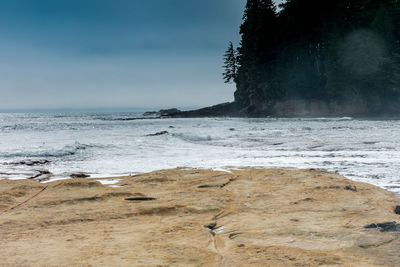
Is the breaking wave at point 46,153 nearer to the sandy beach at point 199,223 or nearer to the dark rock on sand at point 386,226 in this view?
the sandy beach at point 199,223

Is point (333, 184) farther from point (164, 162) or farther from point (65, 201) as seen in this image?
point (164, 162)

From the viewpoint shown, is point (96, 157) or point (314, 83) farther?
point (314, 83)

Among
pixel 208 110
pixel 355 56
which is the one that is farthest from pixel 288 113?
pixel 208 110

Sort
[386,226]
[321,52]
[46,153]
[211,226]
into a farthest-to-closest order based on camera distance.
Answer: [321,52] < [46,153] < [211,226] < [386,226]

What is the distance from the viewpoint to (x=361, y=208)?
10.5 feet

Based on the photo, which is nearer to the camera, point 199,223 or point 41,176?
point 199,223

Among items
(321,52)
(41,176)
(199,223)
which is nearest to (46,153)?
(41,176)

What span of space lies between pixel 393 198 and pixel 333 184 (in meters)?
0.75

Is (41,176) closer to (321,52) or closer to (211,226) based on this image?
(211,226)

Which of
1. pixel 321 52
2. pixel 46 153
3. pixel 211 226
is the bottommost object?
pixel 46 153

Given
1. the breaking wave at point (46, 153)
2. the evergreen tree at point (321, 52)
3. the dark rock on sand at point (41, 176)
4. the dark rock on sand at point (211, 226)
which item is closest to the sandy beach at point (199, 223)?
the dark rock on sand at point (211, 226)

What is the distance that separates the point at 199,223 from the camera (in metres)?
2.90

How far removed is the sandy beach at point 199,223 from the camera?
208 cm

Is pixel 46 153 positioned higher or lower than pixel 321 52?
lower
